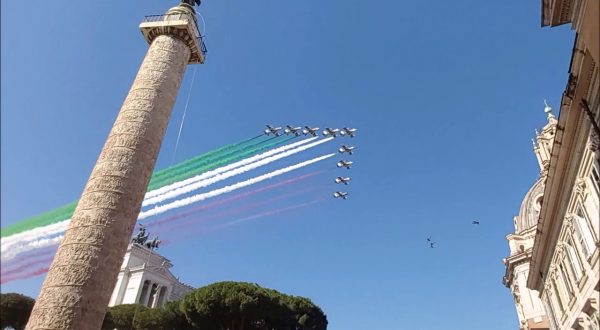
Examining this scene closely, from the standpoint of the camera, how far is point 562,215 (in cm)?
1658

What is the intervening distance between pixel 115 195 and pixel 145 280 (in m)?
39.5

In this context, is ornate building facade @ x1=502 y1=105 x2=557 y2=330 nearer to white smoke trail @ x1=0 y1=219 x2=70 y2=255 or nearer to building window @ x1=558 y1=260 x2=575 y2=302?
building window @ x1=558 y1=260 x2=575 y2=302

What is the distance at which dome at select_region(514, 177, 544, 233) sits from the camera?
115 ft

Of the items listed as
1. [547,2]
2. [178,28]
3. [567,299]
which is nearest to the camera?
[547,2]

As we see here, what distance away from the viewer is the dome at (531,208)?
1377 inches

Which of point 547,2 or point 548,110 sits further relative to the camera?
point 548,110

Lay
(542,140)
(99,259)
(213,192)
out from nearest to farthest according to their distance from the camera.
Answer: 1. (99,259)
2. (213,192)
3. (542,140)

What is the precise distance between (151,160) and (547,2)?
14.6 meters

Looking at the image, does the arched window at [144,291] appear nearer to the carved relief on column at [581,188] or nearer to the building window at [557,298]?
the building window at [557,298]

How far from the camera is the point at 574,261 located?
15969 mm

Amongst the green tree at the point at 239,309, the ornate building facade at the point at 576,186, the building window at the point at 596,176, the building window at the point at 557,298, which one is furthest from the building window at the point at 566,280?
the green tree at the point at 239,309

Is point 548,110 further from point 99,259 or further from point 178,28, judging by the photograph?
point 99,259

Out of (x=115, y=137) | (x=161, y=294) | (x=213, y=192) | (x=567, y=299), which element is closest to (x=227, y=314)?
(x=213, y=192)

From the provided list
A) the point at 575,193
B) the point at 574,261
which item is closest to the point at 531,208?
the point at 574,261
